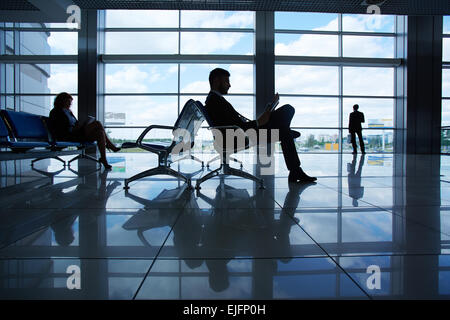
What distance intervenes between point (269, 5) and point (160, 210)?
17.5ft

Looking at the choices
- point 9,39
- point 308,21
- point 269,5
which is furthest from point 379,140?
point 9,39

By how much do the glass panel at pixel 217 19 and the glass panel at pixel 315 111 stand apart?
2.92 metres

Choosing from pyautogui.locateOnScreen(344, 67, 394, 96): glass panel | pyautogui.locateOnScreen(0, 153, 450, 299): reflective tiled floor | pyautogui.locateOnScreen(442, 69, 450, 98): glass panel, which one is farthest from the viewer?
pyautogui.locateOnScreen(442, 69, 450, 98): glass panel

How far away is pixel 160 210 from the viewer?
5.79 ft

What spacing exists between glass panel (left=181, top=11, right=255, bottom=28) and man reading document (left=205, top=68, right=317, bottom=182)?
8.06 m

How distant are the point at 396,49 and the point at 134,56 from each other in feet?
30.1

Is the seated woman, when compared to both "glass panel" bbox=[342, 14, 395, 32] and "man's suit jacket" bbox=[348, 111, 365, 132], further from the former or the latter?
"glass panel" bbox=[342, 14, 395, 32]

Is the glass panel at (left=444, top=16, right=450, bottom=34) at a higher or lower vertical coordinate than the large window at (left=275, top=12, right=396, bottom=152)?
higher

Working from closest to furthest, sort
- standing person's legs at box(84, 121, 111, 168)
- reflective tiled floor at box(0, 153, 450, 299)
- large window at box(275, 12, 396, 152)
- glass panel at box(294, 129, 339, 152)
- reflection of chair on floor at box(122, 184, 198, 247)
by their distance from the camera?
reflective tiled floor at box(0, 153, 450, 299), reflection of chair on floor at box(122, 184, 198, 247), standing person's legs at box(84, 121, 111, 168), large window at box(275, 12, 396, 152), glass panel at box(294, 129, 339, 152)

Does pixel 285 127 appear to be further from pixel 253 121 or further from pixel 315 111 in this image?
pixel 315 111

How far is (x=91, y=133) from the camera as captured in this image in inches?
177

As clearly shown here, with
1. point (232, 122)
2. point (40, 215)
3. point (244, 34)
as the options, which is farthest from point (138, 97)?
point (40, 215)

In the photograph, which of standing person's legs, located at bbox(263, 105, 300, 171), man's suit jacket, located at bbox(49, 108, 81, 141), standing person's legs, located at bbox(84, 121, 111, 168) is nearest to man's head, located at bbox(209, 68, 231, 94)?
standing person's legs, located at bbox(263, 105, 300, 171)

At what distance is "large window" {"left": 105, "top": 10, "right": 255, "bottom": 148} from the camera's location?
962cm
